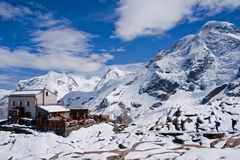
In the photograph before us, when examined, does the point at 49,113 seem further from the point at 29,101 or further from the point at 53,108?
the point at 29,101

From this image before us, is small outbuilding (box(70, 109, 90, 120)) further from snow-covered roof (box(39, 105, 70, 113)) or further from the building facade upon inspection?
the building facade

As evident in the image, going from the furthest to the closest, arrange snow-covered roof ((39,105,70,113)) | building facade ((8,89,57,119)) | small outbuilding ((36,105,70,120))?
building facade ((8,89,57,119))
snow-covered roof ((39,105,70,113))
small outbuilding ((36,105,70,120))

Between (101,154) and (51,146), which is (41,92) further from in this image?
(101,154)

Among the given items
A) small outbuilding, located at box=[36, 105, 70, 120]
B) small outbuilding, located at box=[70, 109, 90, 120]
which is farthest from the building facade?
small outbuilding, located at box=[70, 109, 90, 120]

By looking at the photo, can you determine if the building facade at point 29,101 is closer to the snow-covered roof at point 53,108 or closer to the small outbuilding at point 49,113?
the small outbuilding at point 49,113

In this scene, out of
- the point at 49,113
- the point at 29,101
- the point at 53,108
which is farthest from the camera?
the point at 29,101

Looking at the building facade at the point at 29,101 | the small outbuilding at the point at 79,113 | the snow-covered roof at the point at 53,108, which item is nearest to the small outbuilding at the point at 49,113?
the snow-covered roof at the point at 53,108

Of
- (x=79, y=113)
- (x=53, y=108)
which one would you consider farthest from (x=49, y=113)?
(x=79, y=113)

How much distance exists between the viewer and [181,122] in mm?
65250

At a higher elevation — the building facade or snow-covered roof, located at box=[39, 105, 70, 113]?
the building facade

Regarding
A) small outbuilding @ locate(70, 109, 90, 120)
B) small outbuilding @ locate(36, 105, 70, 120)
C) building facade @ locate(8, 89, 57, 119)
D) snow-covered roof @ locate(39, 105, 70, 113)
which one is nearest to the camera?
small outbuilding @ locate(36, 105, 70, 120)

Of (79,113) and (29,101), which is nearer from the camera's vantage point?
(29,101)

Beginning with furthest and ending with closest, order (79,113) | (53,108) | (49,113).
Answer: (79,113) → (53,108) → (49,113)

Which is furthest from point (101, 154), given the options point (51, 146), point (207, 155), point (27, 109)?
point (27, 109)
